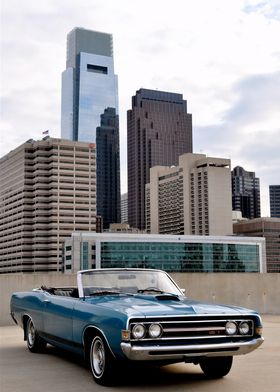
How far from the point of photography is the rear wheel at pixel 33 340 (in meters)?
9.07

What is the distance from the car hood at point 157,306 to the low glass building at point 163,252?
14654cm

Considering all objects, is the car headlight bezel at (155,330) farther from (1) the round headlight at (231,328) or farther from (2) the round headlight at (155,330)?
(1) the round headlight at (231,328)

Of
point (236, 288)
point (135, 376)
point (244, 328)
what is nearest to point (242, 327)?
point (244, 328)

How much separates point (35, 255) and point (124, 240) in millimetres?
46812

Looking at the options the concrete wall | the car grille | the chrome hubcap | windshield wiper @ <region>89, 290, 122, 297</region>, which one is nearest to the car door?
windshield wiper @ <region>89, 290, 122, 297</region>

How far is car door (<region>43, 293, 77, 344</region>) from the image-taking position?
7.63 meters

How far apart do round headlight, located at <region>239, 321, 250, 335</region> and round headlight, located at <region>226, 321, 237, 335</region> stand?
0.09m

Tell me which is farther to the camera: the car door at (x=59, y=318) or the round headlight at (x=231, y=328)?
the car door at (x=59, y=318)

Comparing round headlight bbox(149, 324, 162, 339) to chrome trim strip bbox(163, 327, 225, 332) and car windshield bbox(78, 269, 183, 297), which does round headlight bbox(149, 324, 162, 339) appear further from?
car windshield bbox(78, 269, 183, 297)

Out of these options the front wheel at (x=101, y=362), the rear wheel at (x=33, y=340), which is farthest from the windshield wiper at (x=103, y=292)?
the rear wheel at (x=33, y=340)

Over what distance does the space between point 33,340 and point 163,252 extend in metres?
161

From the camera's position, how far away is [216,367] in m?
7.16

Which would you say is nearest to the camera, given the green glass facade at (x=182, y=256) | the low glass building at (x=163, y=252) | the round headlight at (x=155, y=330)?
the round headlight at (x=155, y=330)

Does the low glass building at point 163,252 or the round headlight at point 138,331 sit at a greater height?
the low glass building at point 163,252
